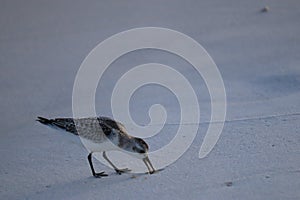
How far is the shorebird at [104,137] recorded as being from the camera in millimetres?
2939

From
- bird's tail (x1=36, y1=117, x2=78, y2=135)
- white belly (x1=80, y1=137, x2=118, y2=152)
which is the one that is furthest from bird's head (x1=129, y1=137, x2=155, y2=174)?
bird's tail (x1=36, y1=117, x2=78, y2=135)

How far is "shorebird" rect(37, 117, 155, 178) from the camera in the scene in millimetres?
2939

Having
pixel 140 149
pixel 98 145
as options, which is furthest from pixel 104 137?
pixel 140 149

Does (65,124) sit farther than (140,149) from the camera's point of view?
Yes

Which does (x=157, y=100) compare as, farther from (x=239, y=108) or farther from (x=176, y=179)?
(x=176, y=179)

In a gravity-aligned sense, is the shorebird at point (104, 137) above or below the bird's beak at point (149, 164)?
above

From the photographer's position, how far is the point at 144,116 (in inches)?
160

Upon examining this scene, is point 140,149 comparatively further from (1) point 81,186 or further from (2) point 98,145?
(1) point 81,186

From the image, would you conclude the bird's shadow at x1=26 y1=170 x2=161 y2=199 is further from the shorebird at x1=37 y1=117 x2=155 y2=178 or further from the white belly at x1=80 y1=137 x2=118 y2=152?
the white belly at x1=80 y1=137 x2=118 y2=152

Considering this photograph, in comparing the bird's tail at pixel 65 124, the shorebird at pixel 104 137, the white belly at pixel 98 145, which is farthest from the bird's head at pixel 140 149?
the bird's tail at pixel 65 124

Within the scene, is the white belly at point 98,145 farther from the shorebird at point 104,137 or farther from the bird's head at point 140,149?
the bird's head at point 140,149

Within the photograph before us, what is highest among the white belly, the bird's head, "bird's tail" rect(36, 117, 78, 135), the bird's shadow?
"bird's tail" rect(36, 117, 78, 135)

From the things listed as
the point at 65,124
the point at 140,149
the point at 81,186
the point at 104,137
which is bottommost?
the point at 81,186

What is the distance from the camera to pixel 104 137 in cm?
295
